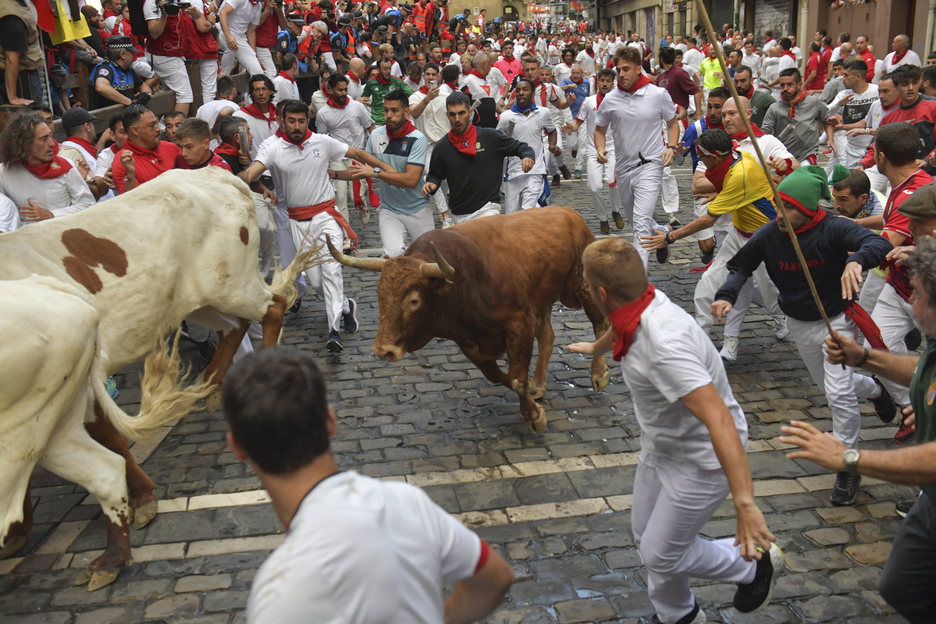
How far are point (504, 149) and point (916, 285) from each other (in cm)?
575

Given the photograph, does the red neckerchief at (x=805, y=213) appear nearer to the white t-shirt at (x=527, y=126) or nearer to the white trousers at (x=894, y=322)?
the white trousers at (x=894, y=322)

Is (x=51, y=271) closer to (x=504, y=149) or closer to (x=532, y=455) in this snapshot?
(x=532, y=455)

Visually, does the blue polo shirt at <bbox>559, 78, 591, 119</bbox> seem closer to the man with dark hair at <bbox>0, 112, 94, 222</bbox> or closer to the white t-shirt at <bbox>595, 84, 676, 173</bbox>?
the white t-shirt at <bbox>595, 84, 676, 173</bbox>

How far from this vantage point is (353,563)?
1740mm

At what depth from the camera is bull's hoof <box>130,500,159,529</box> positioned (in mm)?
4871

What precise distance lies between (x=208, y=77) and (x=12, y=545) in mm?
9491

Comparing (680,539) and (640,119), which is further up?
(640,119)

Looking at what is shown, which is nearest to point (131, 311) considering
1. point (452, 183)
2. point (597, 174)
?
point (452, 183)

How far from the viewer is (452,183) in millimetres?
8352

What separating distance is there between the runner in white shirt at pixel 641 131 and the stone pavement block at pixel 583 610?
563 centimetres

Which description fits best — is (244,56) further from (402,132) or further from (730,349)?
(730,349)

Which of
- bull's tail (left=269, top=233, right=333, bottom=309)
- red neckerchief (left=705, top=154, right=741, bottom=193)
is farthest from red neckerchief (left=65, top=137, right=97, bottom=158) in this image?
red neckerchief (left=705, top=154, right=741, bottom=193)

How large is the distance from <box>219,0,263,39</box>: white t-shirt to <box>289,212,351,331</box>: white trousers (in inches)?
262

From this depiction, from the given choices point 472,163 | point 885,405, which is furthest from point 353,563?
point 472,163
